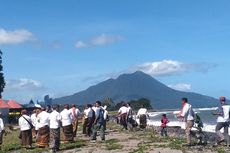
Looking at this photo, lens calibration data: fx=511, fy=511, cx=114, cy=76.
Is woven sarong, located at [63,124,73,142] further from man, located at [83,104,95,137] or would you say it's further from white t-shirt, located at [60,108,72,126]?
man, located at [83,104,95,137]

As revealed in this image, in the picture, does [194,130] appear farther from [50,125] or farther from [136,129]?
[136,129]

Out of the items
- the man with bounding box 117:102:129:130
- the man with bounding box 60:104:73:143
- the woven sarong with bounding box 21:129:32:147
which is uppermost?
the man with bounding box 117:102:129:130

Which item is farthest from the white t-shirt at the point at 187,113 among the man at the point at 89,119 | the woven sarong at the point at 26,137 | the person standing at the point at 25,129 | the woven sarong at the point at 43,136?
the man at the point at 89,119

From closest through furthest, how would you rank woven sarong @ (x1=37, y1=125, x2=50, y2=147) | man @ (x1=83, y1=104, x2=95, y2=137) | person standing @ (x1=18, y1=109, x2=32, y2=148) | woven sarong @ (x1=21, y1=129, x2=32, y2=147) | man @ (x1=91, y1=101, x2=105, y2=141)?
woven sarong @ (x1=37, y1=125, x2=50, y2=147), person standing @ (x1=18, y1=109, x2=32, y2=148), woven sarong @ (x1=21, y1=129, x2=32, y2=147), man @ (x1=91, y1=101, x2=105, y2=141), man @ (x1=83, y1=104, x2=95, y2=137)

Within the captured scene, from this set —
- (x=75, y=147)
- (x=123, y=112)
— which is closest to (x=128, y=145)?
(x=75, y=147)

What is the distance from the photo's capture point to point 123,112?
35438 millimetres

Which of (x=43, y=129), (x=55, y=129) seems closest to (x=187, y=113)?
(x=55, y=129)

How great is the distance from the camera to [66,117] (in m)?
24.3

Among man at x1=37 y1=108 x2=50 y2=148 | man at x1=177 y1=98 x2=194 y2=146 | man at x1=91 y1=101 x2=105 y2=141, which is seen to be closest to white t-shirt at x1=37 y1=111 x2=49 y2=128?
man at x1=37 y1=108 x2=50 y2=148

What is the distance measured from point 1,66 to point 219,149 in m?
65.1

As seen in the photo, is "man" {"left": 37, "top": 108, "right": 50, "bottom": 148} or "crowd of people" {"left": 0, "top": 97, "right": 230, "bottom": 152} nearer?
"crowd of people" {"left": 0, "top": 97, "right": 230, "bottom": 152}

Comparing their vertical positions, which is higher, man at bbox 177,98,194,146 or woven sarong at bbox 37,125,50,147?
man at bbox 177,98,194,146

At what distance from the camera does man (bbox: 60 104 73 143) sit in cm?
2404

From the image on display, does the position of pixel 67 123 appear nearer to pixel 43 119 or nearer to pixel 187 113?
pixel 43 119
